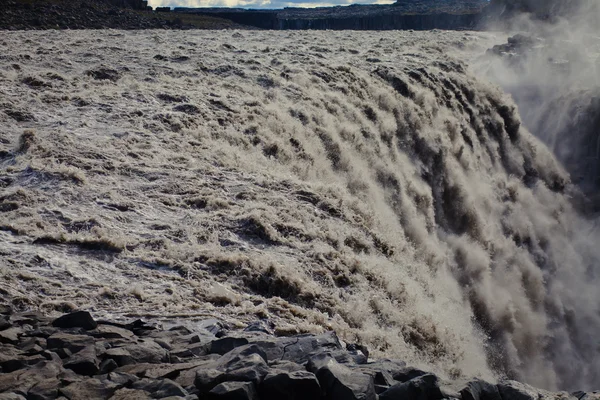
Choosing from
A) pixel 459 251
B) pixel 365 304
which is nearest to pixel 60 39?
pixel 459 251

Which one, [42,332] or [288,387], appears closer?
[288,387]

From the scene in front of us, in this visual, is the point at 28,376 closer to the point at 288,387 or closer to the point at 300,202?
the point at 288,387

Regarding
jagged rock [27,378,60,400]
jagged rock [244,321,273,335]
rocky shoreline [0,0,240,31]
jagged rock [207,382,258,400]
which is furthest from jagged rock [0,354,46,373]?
rocky shoreline [0,0,240,31]

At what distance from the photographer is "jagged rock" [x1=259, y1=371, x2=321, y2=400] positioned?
219 inches

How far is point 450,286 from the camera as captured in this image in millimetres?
16438

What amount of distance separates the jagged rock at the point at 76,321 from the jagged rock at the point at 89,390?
143 cm

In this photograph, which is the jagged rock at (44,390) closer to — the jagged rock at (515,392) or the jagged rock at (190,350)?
the jagged rock at (190,350)

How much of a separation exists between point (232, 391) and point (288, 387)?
0.51 metres

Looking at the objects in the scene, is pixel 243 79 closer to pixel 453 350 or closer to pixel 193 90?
pixel 193 90

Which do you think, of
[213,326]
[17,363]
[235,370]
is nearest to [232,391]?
[235,370]

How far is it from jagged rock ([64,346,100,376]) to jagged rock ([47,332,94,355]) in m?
0.20

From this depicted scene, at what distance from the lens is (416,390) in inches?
228

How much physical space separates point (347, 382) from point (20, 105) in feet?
42.1

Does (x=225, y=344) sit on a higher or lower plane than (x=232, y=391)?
lower
